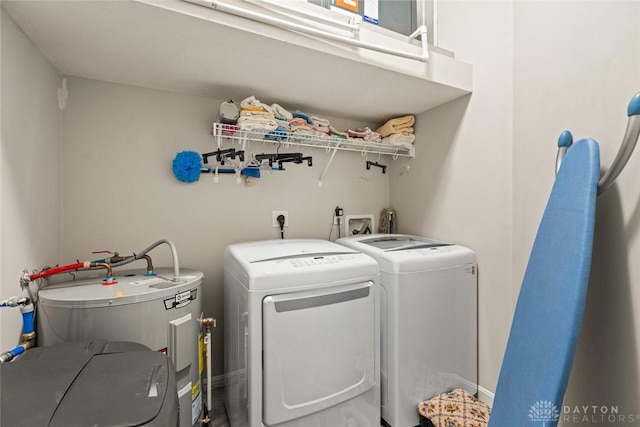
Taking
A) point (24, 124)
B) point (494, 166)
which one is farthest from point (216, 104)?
point (494, 166)

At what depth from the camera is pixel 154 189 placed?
182cm

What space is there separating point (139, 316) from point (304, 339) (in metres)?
0.73

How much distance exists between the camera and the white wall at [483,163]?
66.2 inches

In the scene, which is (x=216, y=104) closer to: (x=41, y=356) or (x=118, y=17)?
(x=118, y=17)

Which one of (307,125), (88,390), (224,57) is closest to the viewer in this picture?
(88,390)

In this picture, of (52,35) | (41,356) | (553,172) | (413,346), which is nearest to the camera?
(41,356)

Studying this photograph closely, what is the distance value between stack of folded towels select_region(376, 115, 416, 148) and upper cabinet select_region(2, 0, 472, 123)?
0.59ft

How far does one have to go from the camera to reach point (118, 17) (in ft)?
3.70

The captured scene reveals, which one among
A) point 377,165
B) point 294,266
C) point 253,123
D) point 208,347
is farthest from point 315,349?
point 377,165

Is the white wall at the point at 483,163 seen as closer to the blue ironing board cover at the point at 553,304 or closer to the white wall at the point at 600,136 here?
the white wall at the point at 600,136

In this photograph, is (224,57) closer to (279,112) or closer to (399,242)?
(279,112)

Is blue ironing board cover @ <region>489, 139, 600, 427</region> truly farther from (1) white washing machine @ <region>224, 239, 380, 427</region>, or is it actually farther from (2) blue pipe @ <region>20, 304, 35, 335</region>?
(2) blue pipe @ <region>20, 304, 35, 335</region>

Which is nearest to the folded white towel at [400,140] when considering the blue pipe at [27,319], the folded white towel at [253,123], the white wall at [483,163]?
the white wall at [483,163]

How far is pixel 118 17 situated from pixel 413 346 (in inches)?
82.0
